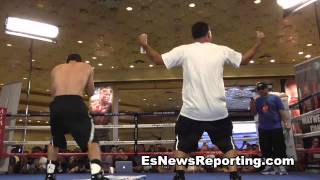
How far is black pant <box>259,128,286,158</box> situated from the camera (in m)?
4.07

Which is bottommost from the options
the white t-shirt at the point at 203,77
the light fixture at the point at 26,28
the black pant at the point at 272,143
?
the black pant at the point at 272,143

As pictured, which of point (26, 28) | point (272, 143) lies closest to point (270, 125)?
point (272, 143)

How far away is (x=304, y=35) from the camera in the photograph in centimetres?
856

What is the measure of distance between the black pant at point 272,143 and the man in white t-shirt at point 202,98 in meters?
2.27

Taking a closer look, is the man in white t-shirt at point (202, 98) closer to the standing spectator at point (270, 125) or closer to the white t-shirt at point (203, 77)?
the white t-shirt at point (203, 77)

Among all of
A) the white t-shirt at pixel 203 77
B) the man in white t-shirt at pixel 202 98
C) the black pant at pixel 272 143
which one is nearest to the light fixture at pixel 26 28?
the black pant at pixel 272 143

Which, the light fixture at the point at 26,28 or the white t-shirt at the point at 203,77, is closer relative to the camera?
the white t-shirt at the point at 203,77

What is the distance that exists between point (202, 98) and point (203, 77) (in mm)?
137

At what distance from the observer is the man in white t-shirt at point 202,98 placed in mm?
2004

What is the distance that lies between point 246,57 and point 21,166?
535 centimetres

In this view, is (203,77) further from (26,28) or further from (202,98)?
(26,28)

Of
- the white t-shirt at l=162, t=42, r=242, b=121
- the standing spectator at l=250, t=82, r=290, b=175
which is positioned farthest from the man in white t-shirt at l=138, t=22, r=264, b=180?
the standing spectator at l=250, t=82, r=290, b=175

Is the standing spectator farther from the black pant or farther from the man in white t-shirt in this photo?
the man in white t-shirt

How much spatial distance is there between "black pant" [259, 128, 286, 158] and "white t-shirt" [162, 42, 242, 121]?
2279mm
